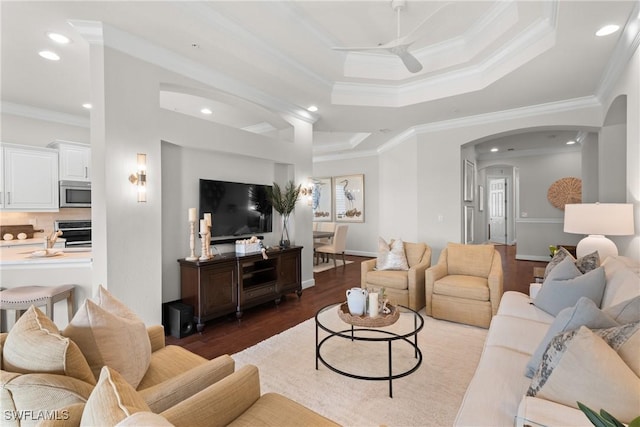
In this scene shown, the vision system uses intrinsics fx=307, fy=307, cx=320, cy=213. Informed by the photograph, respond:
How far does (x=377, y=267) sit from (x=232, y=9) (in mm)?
3418

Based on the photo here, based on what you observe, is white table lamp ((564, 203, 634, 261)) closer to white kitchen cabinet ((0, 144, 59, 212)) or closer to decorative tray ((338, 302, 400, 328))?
decorative tray ((338, 302, 400, 328))

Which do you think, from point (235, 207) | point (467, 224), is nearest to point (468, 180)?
point (467, 224)

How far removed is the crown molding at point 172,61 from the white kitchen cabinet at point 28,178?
297cm

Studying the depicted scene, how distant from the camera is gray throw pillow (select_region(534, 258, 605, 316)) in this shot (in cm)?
223

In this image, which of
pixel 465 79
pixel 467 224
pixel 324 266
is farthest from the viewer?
pixel 324 266

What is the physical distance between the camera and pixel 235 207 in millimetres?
4211

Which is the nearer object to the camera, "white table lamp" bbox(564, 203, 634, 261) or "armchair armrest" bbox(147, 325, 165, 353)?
"armchair armrest" bbox(147, 325, 165, 353)

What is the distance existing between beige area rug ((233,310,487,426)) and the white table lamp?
4.75ft

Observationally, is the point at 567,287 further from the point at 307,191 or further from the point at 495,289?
the point at 307,191

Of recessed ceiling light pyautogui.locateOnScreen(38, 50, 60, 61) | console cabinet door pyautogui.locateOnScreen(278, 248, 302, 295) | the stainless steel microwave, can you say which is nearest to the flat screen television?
console cabinet door pyautogui.locateOnScreen(278, 248, 302, 295)

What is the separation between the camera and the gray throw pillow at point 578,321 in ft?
4.65

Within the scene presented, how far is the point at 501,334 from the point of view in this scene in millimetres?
2154

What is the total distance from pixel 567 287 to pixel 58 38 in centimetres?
493

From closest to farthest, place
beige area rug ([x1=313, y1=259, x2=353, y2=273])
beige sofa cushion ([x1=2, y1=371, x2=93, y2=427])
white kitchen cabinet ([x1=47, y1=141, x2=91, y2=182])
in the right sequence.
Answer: beige sofa cushion ([x1=2, y1=371, x2=93, y2=427]) → white kitchen cabinet ([x1=47, y1=141, x2=91, y2=182]) → beige area rug ([x1=313, y1=259, x2=353, y2=273])
